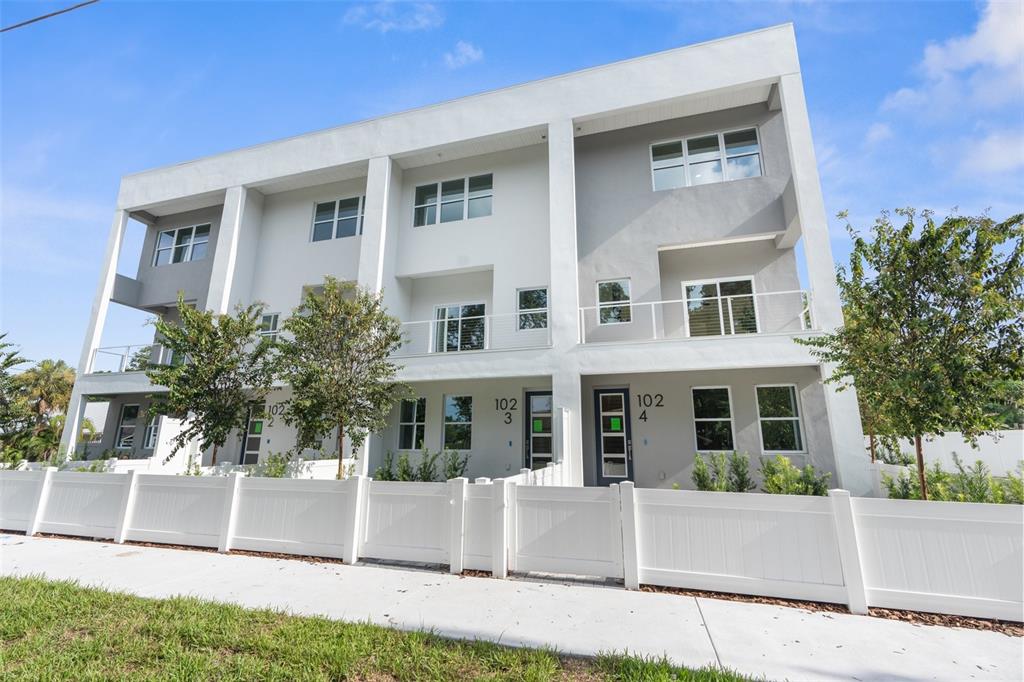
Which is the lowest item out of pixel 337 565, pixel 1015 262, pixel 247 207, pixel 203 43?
pixel 337 565

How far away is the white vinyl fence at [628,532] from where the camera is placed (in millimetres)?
4512

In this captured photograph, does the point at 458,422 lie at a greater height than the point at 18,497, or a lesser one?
greater

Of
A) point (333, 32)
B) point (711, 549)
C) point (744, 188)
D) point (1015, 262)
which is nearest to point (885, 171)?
point (1015, 262)

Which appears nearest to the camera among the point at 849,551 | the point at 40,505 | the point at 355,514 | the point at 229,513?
the point at 849,551

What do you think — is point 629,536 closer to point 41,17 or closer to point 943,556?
point 943,556

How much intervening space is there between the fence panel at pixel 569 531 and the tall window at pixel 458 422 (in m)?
7.69

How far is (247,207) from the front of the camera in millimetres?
16391

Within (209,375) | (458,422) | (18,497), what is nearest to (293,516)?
(209,375)

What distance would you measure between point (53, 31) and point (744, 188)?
47.7 ft

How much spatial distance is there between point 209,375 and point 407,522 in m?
7.71

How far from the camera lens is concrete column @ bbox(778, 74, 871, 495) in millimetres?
9102

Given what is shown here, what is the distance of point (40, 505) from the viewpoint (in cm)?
838

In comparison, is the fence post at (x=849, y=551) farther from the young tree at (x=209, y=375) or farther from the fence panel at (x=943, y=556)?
the young tree at (x=209, y=375)

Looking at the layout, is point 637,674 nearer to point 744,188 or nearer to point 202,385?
point 202,385
